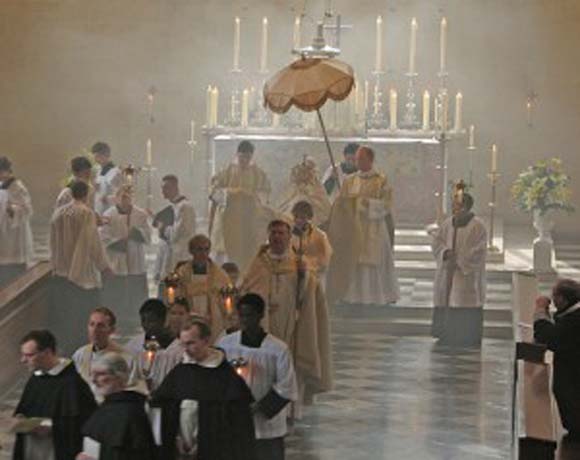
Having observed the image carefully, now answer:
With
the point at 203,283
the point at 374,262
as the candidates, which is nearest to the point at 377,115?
the point at 374,262

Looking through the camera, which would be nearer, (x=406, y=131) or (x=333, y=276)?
(x=333, y=276)

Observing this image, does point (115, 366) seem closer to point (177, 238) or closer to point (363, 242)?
point (177, 238)

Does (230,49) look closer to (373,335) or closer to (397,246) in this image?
(397,246)

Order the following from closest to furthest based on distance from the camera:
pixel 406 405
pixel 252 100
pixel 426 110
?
pixel 406 405, pixel 426 110, pixel 252 100

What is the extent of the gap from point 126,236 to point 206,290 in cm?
544

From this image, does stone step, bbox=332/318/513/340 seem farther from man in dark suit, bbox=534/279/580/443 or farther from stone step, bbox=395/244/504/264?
man in dark suit, bbox=534/279/580/443

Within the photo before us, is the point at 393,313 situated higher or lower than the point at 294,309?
lower

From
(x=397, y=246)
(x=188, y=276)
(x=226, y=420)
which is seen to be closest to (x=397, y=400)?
(x=188, y=276)

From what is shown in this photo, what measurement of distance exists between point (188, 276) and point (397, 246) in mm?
9047

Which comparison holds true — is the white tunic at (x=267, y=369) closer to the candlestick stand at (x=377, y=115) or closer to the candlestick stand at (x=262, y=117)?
the candlestick stand at (x=377, y=115)

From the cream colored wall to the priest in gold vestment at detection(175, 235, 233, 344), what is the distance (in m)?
12.9

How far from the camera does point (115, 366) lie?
9789 mm

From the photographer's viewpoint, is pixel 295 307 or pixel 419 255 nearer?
pixel 295 307

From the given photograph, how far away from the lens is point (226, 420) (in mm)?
10922
